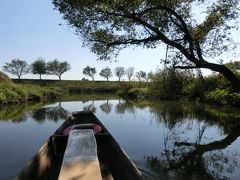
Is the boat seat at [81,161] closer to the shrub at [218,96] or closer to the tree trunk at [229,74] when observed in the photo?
the tree trunk at [229,74]

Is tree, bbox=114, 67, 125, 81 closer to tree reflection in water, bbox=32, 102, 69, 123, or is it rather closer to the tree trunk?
tree reflection in water, bbox=32, 102, 69, 123

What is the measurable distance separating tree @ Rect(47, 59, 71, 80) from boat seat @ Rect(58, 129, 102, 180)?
287ft

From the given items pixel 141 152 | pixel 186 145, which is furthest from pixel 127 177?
pixel 186 145

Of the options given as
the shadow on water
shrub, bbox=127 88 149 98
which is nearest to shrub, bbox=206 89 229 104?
the shadow on water

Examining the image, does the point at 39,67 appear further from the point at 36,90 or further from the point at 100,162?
the point at 100,162

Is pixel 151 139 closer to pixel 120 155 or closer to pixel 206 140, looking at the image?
pixel 206 140

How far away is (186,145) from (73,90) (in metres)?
71.6

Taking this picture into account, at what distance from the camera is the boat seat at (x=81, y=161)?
19.8ft

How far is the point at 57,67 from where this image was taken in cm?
9538

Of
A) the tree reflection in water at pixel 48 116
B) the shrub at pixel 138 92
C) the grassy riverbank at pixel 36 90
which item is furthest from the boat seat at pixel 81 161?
the shrub at pixel 138 92

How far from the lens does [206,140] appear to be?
14.4 metres

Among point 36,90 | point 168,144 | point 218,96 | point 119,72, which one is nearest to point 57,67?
point 119,72

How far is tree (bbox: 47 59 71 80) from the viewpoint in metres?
94.3

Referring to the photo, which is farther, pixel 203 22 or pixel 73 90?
pixel 73 90
